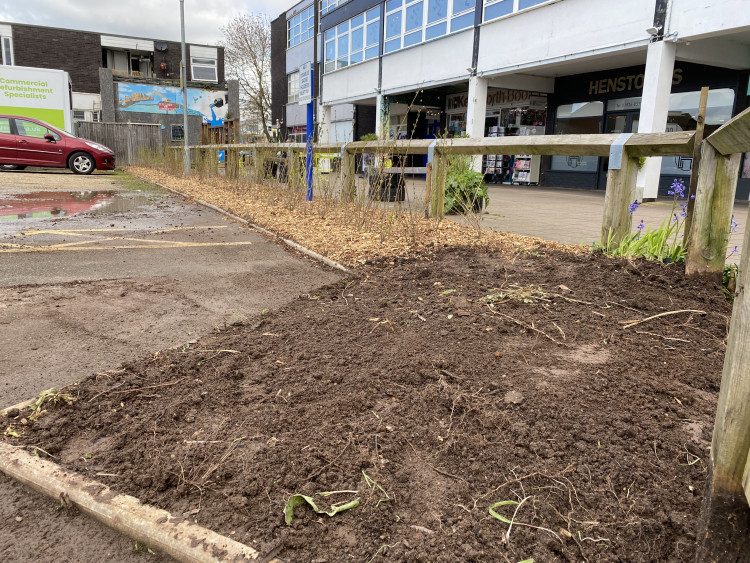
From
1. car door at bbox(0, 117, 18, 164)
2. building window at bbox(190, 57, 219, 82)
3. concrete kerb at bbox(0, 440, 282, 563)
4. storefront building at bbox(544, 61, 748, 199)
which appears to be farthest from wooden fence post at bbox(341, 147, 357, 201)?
building window at bbox(190, 57, 219, 82)

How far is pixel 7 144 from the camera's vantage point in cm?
1806

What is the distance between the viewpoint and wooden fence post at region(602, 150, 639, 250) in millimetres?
4809

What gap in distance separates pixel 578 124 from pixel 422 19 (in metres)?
7.38

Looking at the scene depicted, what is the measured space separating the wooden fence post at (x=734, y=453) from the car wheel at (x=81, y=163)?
21.3 meters

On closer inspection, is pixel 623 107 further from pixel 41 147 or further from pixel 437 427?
pixel 41 147

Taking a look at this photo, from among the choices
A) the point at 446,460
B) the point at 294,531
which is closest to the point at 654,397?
the point at 446,460

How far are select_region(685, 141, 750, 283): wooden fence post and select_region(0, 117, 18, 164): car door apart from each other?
2021cm

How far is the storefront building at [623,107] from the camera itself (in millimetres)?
15039

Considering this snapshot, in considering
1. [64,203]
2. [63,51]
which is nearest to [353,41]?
[64,203]

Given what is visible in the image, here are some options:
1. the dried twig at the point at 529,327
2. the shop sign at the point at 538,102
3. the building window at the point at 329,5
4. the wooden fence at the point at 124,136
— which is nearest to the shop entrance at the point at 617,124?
the shop sign at the point at 538,102

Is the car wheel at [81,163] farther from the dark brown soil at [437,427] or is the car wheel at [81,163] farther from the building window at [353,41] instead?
the dark brown soil at [437,427]

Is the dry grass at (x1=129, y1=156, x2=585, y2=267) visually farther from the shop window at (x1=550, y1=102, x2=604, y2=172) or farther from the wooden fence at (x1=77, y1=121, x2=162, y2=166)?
the wooden fence at (x1=77, y1=121, x2=162, y2=166)

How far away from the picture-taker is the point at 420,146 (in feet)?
23.7

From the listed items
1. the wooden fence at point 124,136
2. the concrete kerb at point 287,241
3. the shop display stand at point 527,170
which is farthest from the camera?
the wooden fence at point 124,136
